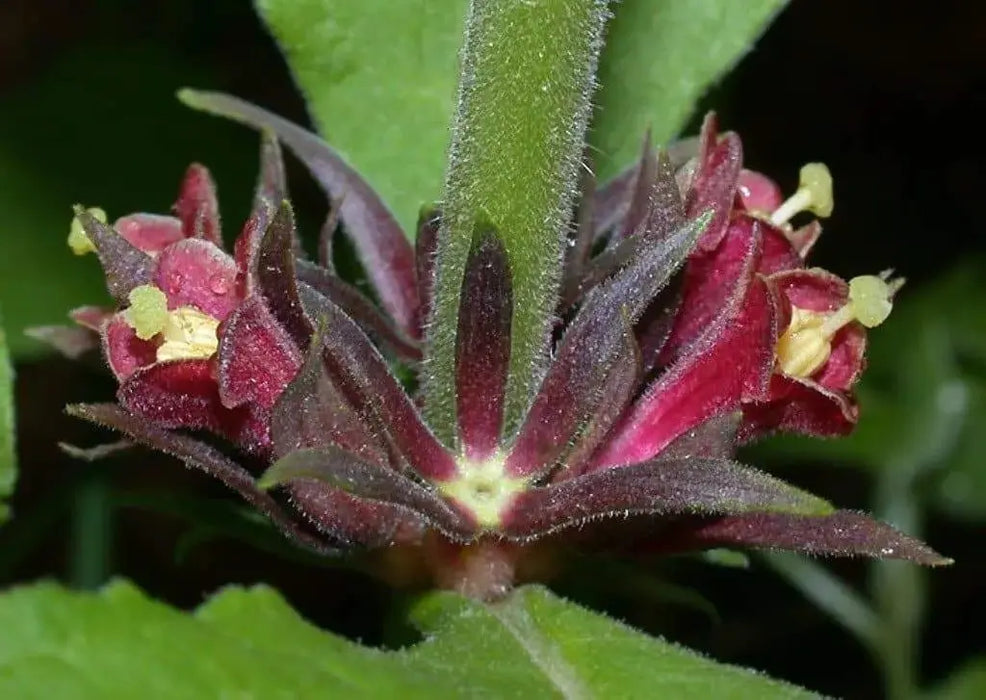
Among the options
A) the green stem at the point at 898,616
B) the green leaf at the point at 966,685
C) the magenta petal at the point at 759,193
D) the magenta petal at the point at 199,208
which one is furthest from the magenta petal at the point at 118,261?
the green leaf at the point at 966,685

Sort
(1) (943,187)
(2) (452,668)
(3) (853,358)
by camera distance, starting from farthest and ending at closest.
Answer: (1) (943,187) → (3) (853,358) → (2) (452,668)

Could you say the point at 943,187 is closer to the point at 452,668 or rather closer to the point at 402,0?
the point at 402,0

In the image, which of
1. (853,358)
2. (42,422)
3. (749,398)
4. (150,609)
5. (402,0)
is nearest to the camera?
(150,609)

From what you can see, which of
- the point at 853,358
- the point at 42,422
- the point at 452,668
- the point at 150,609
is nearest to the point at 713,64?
the point at 853,358

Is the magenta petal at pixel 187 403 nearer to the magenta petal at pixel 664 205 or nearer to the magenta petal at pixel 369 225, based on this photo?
the magenta petal at pixel 369 225

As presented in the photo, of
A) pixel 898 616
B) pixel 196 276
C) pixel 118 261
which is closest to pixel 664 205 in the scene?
pixel 196 276

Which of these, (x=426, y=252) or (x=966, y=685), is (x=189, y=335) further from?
(x=966, y=685)

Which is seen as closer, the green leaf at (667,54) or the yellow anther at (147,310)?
the yellow anther at (147,310)

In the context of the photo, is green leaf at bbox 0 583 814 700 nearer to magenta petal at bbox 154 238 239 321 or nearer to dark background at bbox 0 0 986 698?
magenta petal at bbox 154 238 239 321
